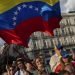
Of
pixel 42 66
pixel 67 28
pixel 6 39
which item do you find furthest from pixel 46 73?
pixel 67 28

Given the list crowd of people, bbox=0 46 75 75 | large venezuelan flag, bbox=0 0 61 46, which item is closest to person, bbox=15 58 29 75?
crowd of people, bbox=0 46 75 75

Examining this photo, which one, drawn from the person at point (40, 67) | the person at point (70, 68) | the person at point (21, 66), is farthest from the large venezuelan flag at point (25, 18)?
the person at point (70, 68)

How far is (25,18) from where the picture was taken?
756cm

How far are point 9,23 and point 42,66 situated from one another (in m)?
0.84

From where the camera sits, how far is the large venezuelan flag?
7.35 metres

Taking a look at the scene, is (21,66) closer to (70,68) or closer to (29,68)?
(29,68)

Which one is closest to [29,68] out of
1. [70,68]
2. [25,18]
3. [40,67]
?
[40,67]

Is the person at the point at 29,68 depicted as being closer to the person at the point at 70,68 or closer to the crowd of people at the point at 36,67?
the crowd of people at the point at 36,67

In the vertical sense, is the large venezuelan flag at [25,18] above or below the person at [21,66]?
above

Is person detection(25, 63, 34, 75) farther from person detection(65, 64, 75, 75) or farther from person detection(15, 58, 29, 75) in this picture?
person detection(65, 64, 75, 75)

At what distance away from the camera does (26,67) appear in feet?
24.9

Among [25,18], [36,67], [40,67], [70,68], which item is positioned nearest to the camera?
[40,67]

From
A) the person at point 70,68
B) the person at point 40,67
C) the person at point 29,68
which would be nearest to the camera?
the person at point 40,67

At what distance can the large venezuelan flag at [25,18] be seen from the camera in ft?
24.1
